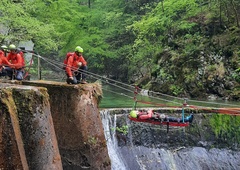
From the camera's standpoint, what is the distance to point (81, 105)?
337 inches

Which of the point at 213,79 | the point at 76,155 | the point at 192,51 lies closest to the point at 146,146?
the point at 76,155

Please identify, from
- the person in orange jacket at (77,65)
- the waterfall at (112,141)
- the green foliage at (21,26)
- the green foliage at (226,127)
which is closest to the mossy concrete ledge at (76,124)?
the person in orange jacket at (77,65)

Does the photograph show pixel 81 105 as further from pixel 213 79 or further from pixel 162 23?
pixel 162 23

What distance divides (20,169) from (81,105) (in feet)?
11.3

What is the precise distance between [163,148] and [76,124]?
17.4 feet

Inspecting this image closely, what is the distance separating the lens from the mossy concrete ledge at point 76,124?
335 inches

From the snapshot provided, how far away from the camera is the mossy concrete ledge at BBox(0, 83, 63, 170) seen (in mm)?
5164

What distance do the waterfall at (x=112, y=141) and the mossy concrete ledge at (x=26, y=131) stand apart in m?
5.79

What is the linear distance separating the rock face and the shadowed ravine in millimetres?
3278

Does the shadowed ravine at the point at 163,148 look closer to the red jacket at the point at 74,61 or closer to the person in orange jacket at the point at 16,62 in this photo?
the person in orange jacket at the point at 16,62

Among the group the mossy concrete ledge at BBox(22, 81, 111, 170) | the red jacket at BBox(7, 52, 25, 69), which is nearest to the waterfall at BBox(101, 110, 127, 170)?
the mossy concrete ledge at BBox(22, 81, 111, 170)

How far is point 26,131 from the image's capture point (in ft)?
19.1

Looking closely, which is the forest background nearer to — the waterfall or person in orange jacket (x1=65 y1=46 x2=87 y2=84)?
the waterfall

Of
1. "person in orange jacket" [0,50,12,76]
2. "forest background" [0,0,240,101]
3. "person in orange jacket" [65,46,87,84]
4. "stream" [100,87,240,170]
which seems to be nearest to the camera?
"person in orange jacket" [65,46,87,84]
